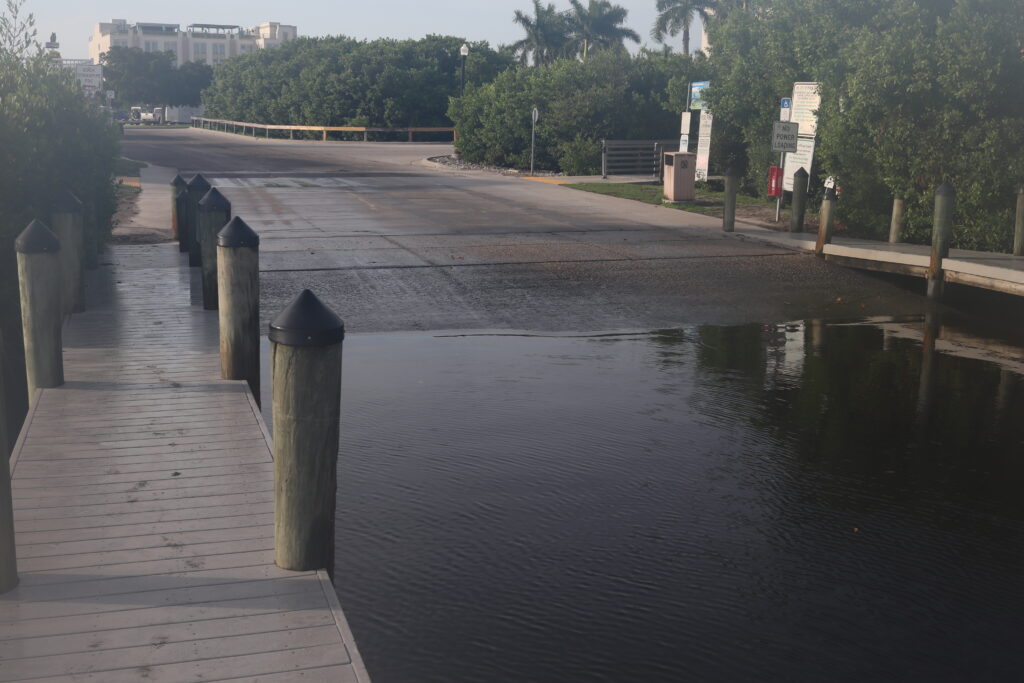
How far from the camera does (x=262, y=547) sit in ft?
16.4

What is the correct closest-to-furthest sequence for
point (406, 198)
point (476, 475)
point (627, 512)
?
point (627, 512) → point (476, 475) → point (406, 198)

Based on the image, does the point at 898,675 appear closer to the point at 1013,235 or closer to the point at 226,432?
the point at 226,432

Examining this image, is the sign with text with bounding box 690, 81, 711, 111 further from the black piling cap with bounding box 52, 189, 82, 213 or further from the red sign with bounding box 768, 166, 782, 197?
the black piling cap with bounding box 52, 189, 82, 213

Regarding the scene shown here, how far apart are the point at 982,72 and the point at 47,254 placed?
1330 cm

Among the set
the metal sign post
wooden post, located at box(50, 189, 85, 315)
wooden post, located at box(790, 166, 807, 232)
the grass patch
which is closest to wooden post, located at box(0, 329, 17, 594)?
wooden post, located at box(50, 189, 85, 315)

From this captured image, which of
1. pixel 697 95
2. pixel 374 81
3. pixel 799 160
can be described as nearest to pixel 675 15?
pixel 374 81

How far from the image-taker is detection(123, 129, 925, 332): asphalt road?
41.0 feet

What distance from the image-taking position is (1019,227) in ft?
48.6

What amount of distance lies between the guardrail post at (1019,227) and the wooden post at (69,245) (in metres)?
11.7

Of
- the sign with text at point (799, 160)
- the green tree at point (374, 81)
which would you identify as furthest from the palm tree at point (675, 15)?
the sign with text at point (799, 160)

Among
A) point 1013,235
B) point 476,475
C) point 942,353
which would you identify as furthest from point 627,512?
point 1013,235

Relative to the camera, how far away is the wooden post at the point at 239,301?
309 inches

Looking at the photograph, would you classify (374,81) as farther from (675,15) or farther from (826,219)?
(826,219)

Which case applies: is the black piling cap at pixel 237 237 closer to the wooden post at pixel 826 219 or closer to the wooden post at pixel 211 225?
the wooden post at pixel 211 225
